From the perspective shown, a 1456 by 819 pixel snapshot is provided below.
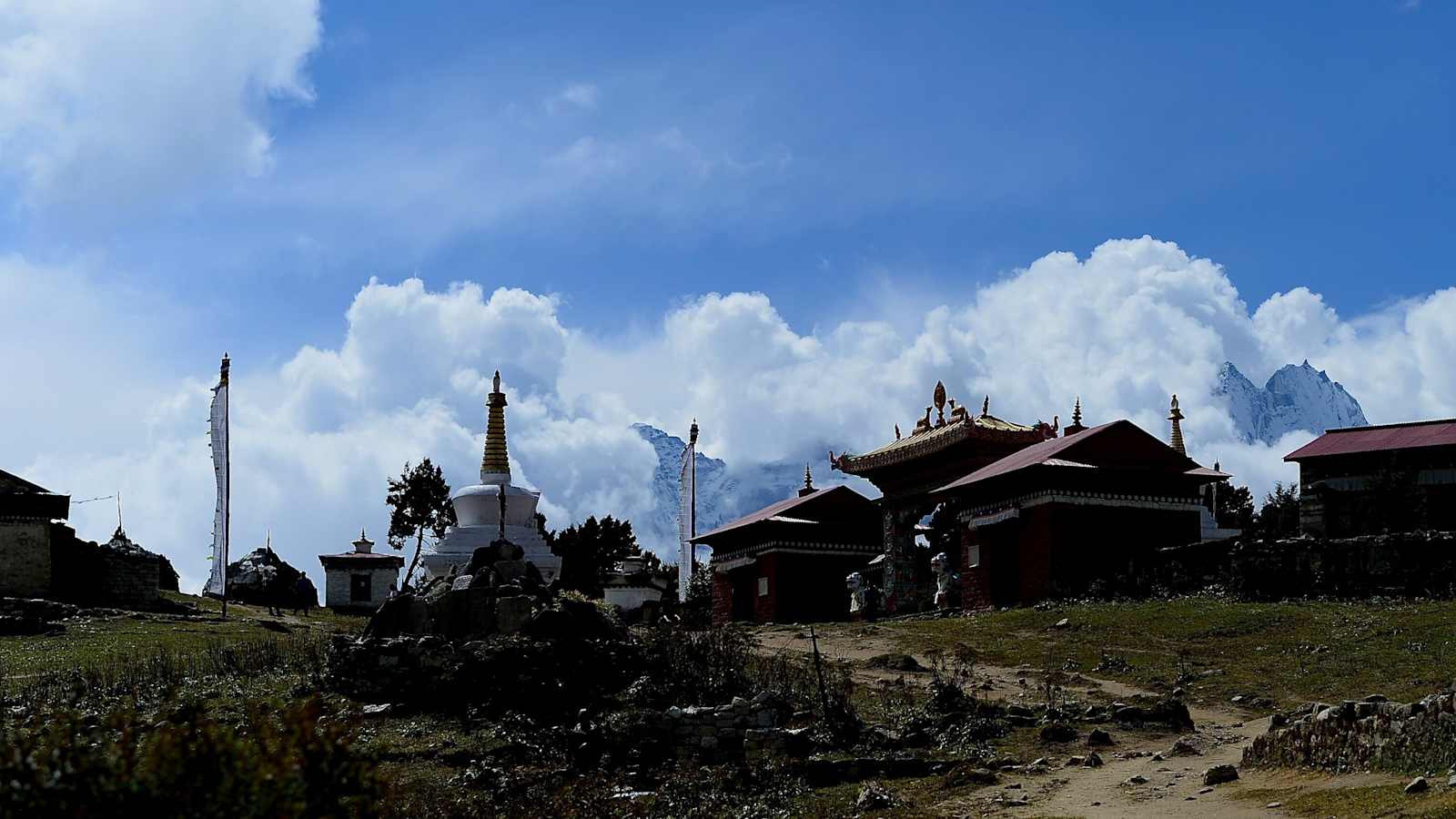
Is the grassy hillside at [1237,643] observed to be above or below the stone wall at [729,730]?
above

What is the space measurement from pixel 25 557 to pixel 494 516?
1908cm

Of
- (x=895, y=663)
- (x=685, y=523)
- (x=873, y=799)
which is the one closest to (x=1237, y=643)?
(x=895, y=663)

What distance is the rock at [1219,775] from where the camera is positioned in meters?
21.0

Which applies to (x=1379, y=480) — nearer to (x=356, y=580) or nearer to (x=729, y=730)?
(x=729, y=730)

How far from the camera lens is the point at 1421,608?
35.2 meters

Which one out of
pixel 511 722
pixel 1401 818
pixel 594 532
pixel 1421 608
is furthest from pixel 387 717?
pixel 594 532

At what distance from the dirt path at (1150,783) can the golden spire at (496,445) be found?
32.1 meters

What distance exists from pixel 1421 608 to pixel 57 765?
32378mm

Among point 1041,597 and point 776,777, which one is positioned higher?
point 1041,597

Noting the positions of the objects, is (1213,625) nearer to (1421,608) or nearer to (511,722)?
(1421,608)

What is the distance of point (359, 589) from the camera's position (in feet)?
236

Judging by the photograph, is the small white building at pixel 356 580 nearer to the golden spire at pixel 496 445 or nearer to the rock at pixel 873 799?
the golden spire at pixel 496 445

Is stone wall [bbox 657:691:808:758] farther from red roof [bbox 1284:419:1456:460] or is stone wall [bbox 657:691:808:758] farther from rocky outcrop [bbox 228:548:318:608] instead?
rocky outcrop [bbox 228:548:318:608]

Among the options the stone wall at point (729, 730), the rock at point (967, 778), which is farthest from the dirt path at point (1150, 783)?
the stone wall at point (729, 730)
